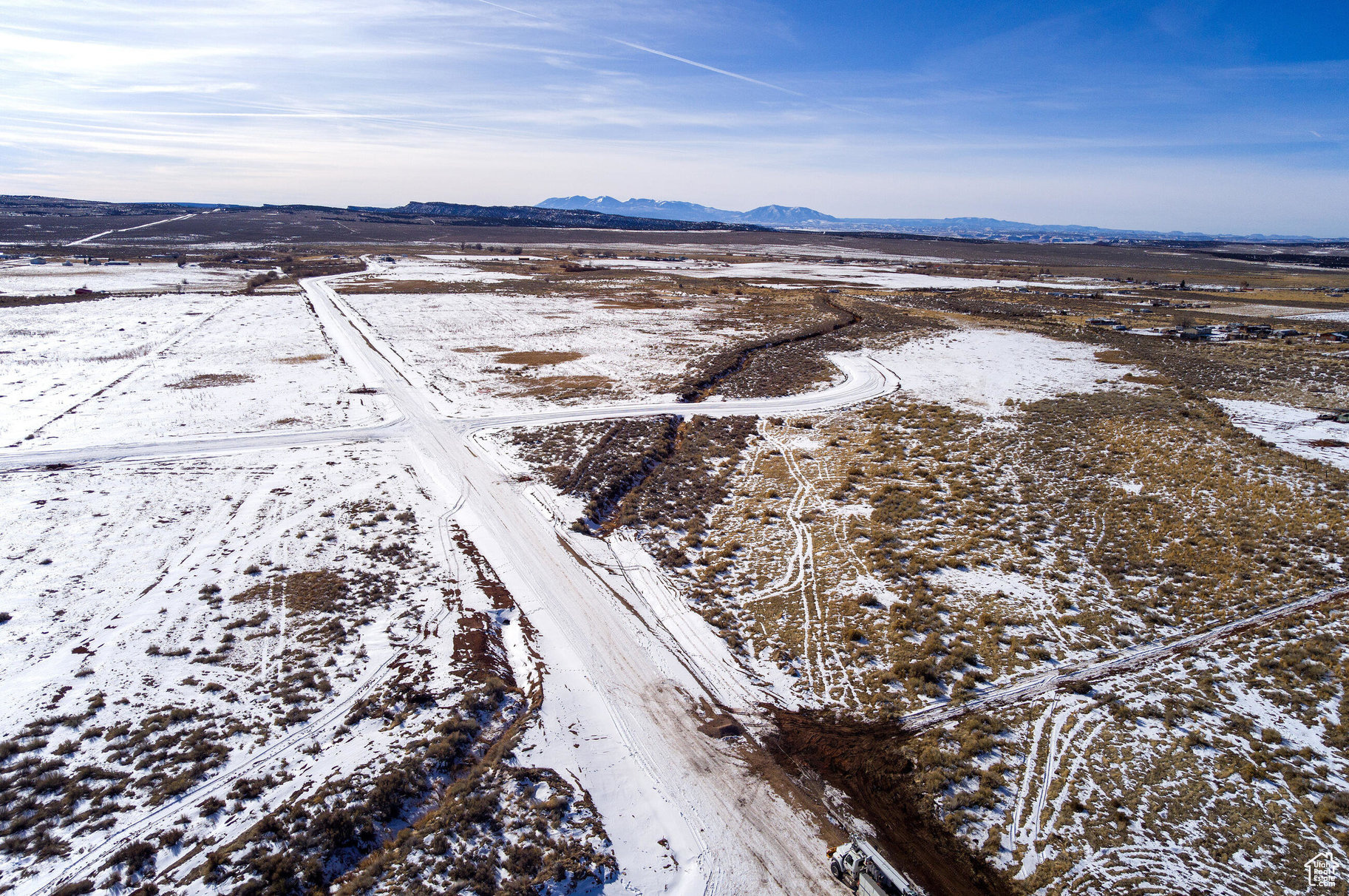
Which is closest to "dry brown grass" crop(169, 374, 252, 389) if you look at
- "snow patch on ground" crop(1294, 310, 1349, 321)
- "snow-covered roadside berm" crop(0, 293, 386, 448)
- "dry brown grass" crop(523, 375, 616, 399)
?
"snow-covered roadside berm" crop(0, 293, 386, 448)

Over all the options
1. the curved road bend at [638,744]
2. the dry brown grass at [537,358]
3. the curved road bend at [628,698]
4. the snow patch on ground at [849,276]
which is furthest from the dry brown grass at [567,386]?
the snow patch on ground at [849,276]

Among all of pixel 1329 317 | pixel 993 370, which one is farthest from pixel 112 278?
pixel 1329 317

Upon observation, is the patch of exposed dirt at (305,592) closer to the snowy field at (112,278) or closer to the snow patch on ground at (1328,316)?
the snowy field at (112,278)

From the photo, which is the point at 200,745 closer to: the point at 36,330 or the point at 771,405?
the point at 771,405

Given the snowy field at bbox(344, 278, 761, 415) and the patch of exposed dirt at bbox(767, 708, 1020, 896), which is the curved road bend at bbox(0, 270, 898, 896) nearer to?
the patch of exposed dirt at bbox(767, 708, 1020, 896)

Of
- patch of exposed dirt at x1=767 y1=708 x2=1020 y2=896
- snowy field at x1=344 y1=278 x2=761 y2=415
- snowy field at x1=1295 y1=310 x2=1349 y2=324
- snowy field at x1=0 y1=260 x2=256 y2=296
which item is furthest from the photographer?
snowy field at x1=0 y1=260 x2=256 y2=296


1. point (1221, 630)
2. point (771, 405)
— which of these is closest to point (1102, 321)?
point (771, 405)
